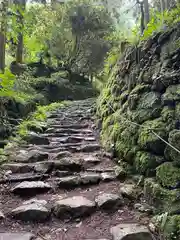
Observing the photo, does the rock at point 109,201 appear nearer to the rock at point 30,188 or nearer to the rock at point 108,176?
the rock at point 108,176

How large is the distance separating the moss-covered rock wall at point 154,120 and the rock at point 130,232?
316 mm

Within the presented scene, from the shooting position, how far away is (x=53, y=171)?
11.8 ft

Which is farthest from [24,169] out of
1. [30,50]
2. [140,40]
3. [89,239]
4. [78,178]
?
[30,50]

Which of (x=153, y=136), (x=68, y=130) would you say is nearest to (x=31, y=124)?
(x=68, y=130)

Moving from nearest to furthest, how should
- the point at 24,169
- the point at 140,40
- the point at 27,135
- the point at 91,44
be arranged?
1. the point at 24,169
2. the point at 140,40
3. the point at 27,135
4. the point at 91,44

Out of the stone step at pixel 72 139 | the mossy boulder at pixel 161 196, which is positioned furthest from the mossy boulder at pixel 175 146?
the stone step at pixel 72 139

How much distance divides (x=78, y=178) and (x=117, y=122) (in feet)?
4.96

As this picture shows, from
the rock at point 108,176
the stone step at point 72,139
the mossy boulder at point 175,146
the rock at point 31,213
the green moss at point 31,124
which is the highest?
the mossy boulder at point 175,146

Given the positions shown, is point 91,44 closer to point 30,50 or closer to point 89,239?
point 30,50

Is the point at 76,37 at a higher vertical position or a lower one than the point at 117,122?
higher

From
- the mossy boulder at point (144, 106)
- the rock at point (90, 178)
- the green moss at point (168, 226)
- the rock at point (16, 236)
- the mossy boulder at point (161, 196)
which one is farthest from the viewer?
the rock at point (90, 178)

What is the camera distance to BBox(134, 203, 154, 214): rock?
7.82ft

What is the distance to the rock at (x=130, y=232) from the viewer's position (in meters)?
2.01

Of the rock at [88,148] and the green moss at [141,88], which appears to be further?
the rock at [88,148]
